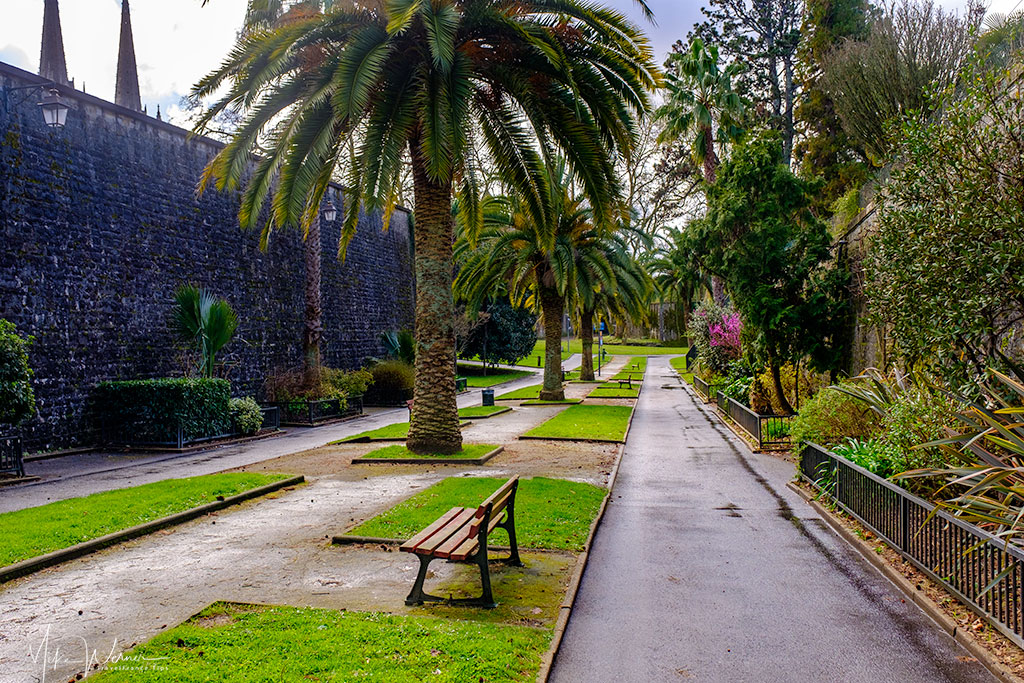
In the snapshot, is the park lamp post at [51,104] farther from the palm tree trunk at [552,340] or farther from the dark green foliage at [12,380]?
the palm tree trunk at [552,340]

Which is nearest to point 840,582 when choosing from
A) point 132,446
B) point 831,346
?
point 831,346

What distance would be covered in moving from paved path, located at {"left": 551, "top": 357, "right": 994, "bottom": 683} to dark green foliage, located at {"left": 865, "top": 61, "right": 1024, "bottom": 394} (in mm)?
2673

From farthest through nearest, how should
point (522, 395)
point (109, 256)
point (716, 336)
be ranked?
1. point (522, 395)
2. point (716, 336)
3. point (109, 256)

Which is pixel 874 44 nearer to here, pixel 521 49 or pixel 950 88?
pixel 521 49

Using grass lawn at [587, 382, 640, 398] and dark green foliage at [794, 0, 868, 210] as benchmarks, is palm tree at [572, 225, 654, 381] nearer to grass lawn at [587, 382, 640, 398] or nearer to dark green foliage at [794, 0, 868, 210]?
grass lawn at [587, 382, 640, 398]

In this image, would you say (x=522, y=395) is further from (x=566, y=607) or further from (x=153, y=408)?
(x=566, y=607)

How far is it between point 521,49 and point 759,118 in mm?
29922

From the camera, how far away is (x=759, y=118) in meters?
38.7

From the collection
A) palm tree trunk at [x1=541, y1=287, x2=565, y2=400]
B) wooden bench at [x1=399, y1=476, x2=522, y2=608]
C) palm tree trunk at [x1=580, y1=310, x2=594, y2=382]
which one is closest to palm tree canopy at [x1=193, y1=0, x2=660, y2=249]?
wooden bench at [x1=399, y1=476, x2=522, y2=608]

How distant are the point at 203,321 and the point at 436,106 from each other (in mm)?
11028

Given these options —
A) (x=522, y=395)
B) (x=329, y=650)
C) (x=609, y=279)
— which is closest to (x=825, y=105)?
(x=609, y=279)

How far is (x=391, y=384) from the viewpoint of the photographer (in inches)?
1192

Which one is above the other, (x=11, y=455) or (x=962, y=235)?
(x=962, y=235)

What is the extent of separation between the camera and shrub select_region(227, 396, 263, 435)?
64.1 feet
